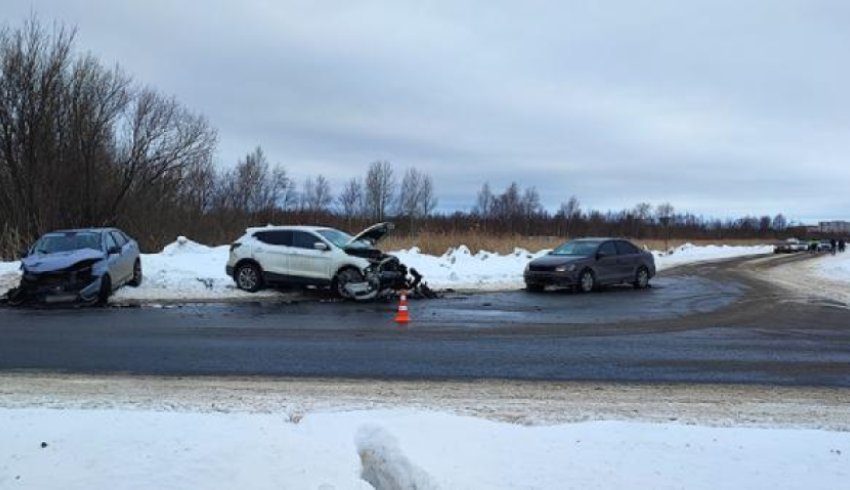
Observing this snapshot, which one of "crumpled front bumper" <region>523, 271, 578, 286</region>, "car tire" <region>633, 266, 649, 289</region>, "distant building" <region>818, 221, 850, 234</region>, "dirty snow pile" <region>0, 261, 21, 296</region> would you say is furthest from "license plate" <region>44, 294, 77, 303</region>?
"distant building" <region>818, 221, 850, 234</region>

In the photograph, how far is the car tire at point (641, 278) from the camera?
81.1 feet

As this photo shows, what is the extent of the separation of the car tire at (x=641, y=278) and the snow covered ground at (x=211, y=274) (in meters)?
3.84

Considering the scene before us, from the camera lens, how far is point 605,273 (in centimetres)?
2355

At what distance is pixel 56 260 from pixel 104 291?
1.26 m

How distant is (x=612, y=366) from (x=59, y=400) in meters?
6.63

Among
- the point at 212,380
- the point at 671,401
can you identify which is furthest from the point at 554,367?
the point at 212,380

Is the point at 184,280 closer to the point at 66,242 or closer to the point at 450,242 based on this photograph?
the point at 66,242

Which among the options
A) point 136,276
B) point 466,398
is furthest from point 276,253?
point 466,398

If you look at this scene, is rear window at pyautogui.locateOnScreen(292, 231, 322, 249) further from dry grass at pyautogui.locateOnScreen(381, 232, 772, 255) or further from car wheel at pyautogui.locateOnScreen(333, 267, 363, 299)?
dry grass at pyautogui.locateOnScreen(381, 232, 772, 255)

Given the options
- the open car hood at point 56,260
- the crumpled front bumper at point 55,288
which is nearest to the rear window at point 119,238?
the open car hood at point 56,260

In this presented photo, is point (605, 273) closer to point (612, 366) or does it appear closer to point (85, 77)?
point (612, 366)

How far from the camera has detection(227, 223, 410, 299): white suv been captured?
18.9 m

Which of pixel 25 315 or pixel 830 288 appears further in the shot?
pixel 830 288

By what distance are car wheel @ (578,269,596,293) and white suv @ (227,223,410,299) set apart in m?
6.19
